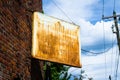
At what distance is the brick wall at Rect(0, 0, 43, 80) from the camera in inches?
257

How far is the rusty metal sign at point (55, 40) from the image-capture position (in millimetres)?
8406

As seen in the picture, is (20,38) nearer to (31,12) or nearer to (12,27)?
(12,27)

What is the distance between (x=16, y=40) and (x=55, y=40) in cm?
174

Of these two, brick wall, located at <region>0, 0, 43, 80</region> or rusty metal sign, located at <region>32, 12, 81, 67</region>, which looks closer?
brick wall, located at <region>0, 0, 43, 80</region>

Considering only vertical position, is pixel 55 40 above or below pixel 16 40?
above

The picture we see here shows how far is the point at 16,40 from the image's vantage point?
7453mm

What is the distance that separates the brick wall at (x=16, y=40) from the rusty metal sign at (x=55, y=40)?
297 millimetres

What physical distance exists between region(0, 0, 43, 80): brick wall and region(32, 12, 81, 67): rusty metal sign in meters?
0.30

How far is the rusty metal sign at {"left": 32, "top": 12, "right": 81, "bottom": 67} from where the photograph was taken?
841cm

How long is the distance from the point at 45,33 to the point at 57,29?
536 mm

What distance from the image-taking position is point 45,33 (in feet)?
28.6

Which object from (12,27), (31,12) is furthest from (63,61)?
(12,27)

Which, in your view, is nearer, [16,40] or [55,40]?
[16,40]

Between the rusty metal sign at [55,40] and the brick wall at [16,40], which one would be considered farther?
the rusty metal sign at [55,40]
